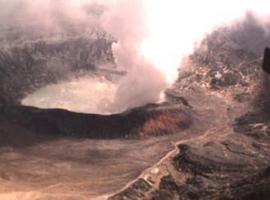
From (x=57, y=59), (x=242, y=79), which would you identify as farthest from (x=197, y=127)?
(x=57, y=59)

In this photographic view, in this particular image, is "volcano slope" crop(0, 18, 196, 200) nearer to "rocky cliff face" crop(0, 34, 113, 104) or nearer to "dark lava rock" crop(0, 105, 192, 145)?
"dark lava rock" crop(0, 105, 192, 145)

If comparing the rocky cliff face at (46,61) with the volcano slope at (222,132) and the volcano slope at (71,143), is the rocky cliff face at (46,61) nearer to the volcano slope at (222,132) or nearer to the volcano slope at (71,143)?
the volcano slope at (71,143)

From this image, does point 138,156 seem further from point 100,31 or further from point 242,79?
point 100,31

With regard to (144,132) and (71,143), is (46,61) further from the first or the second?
(144,132)

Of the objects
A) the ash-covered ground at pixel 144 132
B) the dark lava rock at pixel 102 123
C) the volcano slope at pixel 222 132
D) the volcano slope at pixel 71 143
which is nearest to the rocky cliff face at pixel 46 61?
the ash-covered ground at pixel 144 132

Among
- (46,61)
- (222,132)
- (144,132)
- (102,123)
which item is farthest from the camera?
(46,61)

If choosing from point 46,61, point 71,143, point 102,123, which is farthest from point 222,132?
point 46,61
